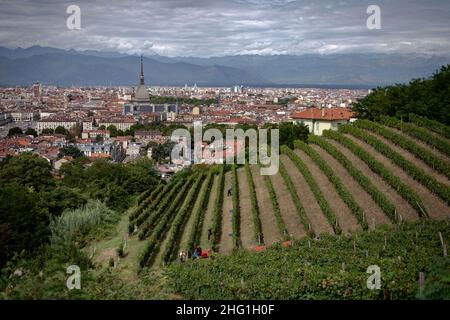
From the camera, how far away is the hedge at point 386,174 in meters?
15.4

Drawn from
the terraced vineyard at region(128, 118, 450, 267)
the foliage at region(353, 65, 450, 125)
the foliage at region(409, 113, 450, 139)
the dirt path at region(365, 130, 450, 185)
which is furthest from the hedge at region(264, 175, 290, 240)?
the foliage at region(353, 65, 450, 125)

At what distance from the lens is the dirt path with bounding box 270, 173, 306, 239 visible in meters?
16.2

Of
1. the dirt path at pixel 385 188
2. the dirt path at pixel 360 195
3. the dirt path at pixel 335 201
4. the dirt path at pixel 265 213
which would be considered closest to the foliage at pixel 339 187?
the dirt path at pixel 335 201

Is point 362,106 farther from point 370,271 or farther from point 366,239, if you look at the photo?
point 370,271

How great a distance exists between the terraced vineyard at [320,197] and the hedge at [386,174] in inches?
1.3

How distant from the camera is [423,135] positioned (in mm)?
20797

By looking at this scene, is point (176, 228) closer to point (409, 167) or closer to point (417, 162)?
point (409, 167)

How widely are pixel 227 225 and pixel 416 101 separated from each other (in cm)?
1525

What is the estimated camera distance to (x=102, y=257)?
17141 mm

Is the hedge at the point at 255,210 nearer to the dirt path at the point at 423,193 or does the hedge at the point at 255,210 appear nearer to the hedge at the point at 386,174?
the hedge at the point at 386,174

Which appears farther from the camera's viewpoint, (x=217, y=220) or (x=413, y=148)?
(x=413, y=148)

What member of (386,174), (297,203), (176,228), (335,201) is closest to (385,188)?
(386,174)
